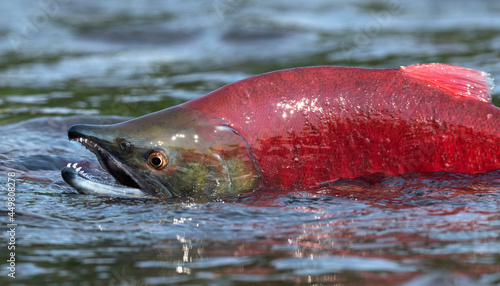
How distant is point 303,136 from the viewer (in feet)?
14.4

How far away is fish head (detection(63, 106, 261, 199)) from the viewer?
4.34 meters

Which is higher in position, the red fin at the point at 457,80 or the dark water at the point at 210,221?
the red fin at the point at 457,80

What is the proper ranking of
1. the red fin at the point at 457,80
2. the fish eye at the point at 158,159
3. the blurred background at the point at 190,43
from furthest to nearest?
1. the blurred background at the point at 190,43
2. the red fin at the point at 457,80
3. the fish eye at the point at 158,159

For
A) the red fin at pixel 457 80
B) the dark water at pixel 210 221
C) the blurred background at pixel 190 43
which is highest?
the blurred background at pixel 190 43

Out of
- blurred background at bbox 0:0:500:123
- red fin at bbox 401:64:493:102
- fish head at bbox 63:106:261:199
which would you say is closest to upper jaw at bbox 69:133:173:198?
fish head at bbox 63:106:261:199

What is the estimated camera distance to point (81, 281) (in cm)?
332

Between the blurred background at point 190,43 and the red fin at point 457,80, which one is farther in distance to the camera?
the blurred background at point 190,43

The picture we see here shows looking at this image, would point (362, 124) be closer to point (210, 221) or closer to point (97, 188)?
point (210, 221)

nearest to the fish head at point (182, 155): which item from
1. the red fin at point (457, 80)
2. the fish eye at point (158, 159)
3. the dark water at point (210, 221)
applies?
the fish eye at point (158, 159)

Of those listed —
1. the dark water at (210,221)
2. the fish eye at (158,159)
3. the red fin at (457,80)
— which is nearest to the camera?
the dark water at (210,221)

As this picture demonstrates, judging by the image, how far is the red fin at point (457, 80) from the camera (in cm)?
444

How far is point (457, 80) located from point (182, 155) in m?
1.65

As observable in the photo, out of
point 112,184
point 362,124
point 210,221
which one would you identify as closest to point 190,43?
point 112,184

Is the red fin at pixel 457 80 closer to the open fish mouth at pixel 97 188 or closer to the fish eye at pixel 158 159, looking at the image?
the fish eye at pixel 158 159
